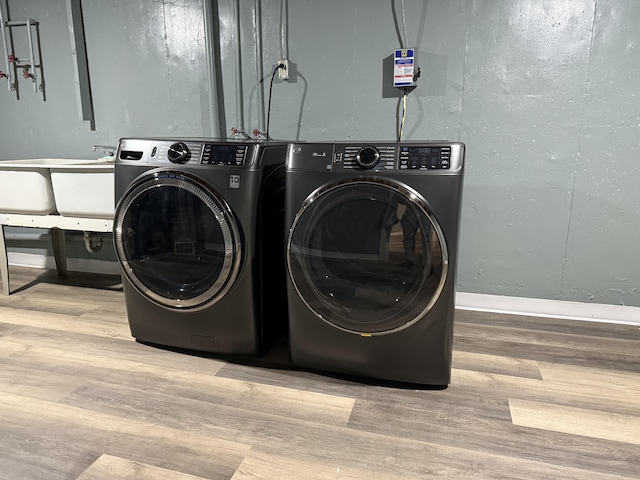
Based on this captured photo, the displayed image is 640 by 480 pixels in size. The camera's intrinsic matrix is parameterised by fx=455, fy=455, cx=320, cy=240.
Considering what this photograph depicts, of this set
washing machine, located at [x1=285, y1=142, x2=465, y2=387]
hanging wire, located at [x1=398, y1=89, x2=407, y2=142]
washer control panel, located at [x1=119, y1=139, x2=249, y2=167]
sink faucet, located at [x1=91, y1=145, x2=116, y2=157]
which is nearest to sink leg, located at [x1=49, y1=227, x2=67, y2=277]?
sink faucet, located at [x1=91, y1=145, x2=116, y2=157]

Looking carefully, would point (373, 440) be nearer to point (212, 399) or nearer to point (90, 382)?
point (212, 399)

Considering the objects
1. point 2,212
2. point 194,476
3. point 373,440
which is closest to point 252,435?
point 194,476

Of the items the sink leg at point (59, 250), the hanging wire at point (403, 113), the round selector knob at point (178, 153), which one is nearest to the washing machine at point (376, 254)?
the round selector knob at point (178, 153)

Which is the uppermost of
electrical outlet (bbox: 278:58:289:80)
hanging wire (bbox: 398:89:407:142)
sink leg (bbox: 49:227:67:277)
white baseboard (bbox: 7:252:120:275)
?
electrical outlet (bbox: 278:58:289:80)

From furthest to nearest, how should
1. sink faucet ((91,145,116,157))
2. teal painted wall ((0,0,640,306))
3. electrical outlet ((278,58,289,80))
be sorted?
sink faucet ((91,145,116,157))
electrical outlet ((278,58,289,80))
teal painted wall ((0,0,640,306))

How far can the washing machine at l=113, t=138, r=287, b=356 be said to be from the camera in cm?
171

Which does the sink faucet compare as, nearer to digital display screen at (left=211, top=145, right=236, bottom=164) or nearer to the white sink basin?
the white sink basin

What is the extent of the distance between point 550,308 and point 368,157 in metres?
1.39

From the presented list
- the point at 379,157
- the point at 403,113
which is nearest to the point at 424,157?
the point at 379,157

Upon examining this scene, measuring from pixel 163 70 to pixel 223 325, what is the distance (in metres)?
1.64

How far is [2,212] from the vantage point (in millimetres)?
2506

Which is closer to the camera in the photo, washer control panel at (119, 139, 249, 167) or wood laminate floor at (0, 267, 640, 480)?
wood laminate floor at (0, 267, 640, 480)

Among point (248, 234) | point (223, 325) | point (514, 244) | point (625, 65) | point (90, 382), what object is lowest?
point (90, 382)

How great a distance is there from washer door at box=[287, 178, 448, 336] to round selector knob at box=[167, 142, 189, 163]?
519 mm
